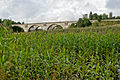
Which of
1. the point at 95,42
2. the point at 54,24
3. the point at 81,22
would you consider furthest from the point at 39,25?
the point at 95,42

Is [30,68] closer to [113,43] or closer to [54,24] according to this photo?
[113,43]

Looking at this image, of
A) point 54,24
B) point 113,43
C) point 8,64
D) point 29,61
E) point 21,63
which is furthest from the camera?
point 54,24

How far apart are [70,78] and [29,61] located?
854mm

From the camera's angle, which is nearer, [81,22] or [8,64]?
[8,64]

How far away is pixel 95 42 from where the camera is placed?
3.92 meters

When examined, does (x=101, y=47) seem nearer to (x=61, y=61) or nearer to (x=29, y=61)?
(x=61, y=61)

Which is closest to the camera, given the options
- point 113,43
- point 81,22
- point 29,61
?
point 29,61

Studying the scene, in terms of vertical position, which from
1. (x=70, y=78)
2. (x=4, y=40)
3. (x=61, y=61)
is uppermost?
(x=4, y=40)

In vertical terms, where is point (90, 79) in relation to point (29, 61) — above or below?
below

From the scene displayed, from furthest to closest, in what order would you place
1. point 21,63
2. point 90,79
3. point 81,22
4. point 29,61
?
point 81,22
point 29,61
point 21,63
point 90,79

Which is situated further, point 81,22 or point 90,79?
point 81,22

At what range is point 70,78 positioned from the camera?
2229 millimetres

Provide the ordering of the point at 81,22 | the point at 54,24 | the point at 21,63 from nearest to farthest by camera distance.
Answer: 1. the point at 21,63
2. the point at 81,22
3. the point at 54,24

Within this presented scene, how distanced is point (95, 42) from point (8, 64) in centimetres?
274
